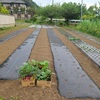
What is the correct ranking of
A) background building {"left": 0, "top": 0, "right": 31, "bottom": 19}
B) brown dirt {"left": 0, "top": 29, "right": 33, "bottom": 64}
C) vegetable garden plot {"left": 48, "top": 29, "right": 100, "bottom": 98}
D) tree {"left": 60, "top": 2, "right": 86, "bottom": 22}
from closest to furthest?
vegetable garden plot {"left": 48, "top": 29, "right": 100, "bottom": 98}
brown dirt {"left": 0, "top": 29, "right": 33, "bottom": 64}
tree {"left": 60, "top": 2, "right": 86, "bottom": 22}
background building {"left": 0, "top": 0, "right": 31, "bottom": 19}

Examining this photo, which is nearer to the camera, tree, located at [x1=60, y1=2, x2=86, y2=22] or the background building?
tree, located at [x1=60, y1=2, x2=86, y2=22]

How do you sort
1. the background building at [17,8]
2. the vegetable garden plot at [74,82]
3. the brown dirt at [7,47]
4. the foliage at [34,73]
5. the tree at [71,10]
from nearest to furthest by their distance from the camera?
the vegetable garden plot at [74,82] → the foliage at [34,73] → the brown dirt at [7,47] → the tree at [71,10] → the background building at [17,8]

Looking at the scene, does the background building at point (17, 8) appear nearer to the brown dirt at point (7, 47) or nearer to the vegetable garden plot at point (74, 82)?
the brown dirt at point (7, 47)

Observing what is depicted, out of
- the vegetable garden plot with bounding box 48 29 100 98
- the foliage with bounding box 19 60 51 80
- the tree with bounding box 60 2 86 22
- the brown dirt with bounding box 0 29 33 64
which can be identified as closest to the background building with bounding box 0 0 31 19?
the tree with bounding box 60 2 86 22

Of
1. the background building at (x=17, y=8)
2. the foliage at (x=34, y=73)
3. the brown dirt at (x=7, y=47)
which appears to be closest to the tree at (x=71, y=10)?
the brown dirt at (x=7, y=47)

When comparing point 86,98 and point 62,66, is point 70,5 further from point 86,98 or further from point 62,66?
point 86,98

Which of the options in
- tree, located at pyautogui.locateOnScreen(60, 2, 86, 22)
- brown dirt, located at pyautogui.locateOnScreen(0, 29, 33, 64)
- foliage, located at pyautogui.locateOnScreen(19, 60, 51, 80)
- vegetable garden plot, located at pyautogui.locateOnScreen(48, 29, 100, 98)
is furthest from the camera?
tree, located at pyautogui.locateOnScreen(60, 2, 86, 22)

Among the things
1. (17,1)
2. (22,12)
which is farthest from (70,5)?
(17,1)

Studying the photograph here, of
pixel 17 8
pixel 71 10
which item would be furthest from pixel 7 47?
pixel 17 8

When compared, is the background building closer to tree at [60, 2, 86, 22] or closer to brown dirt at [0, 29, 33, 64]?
tree at [60, 2, 86, 22]

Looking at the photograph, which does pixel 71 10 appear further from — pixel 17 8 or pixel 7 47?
pixel 17 8

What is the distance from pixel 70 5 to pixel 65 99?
3662 centimetres

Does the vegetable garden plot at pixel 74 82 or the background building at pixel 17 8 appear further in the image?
the background building at pixel 17 8

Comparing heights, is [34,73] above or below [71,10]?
below
